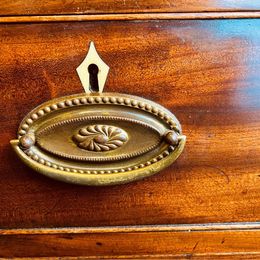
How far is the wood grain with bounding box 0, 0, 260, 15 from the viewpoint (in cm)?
43

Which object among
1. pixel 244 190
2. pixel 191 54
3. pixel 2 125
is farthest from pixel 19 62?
pixel 244 190

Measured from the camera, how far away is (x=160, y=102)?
0.48m

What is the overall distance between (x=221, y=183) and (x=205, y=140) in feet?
0.19

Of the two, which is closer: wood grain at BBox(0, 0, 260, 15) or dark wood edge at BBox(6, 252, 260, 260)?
wood grain at BBox(0, 0, 260, 15)

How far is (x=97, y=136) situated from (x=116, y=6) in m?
0.13

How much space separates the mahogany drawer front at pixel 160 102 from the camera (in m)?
0.45

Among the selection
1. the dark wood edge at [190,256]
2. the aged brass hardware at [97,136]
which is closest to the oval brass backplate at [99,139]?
the aged brass hardware at [97,136]

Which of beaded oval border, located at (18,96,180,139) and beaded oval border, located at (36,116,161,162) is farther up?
beaded oval border, located at (18,96,180,139)

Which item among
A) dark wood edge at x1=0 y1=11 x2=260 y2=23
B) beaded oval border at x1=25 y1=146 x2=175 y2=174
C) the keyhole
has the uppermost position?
dark wood edge at x1=0 y1=11 x2=260 y2=23

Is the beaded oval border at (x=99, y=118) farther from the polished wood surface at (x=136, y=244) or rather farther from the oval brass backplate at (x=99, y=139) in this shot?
the polished wood surface at (x=136, y=244)

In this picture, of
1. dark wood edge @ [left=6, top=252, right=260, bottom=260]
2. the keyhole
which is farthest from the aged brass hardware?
dark wood edge @ [left=6, top=252, right=260, bottom=260]

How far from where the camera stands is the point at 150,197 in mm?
522

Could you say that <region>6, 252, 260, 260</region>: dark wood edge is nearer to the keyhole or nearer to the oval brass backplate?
the oval brass backplate

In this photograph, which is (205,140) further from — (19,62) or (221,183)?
(19,62)
